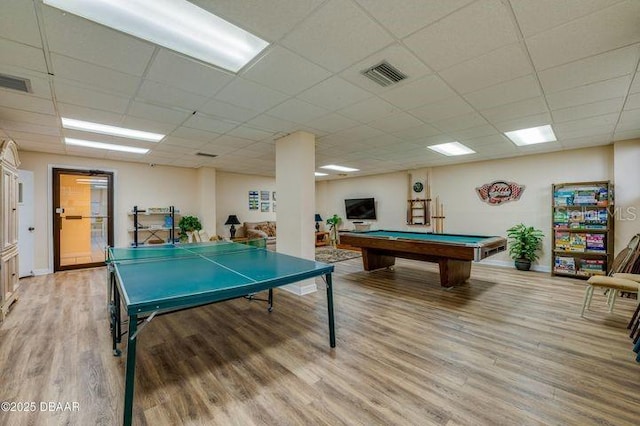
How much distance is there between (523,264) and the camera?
575 centimetres

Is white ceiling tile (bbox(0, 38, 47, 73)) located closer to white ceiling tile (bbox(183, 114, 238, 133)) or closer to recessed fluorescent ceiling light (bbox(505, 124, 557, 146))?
white ceiling tile (bbox(183, 114, 238, 133))

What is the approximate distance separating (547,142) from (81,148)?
28.6ft

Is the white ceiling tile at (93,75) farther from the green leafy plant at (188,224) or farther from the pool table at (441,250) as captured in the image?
the green leafy plant at (188,224)

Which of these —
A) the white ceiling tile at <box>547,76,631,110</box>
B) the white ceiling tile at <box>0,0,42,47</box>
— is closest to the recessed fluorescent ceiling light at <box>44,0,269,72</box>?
the white ceiling tile at <box>0,0,42,47</box>

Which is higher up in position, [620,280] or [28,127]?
[28,127]

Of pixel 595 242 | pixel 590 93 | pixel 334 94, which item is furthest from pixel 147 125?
pixel 595 242

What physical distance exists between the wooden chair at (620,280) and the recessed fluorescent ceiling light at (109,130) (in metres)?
6.37

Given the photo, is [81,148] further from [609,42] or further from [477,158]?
[477,158]

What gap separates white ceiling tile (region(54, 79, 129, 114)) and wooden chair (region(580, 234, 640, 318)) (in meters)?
5.79

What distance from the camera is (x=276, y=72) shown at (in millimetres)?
2389

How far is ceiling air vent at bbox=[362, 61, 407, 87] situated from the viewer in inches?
91.7

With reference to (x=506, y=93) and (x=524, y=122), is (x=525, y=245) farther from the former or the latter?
(x=506, y=93)

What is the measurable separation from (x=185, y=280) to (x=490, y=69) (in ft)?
10.2

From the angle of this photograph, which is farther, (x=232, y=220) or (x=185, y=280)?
(x=232, y=220)
